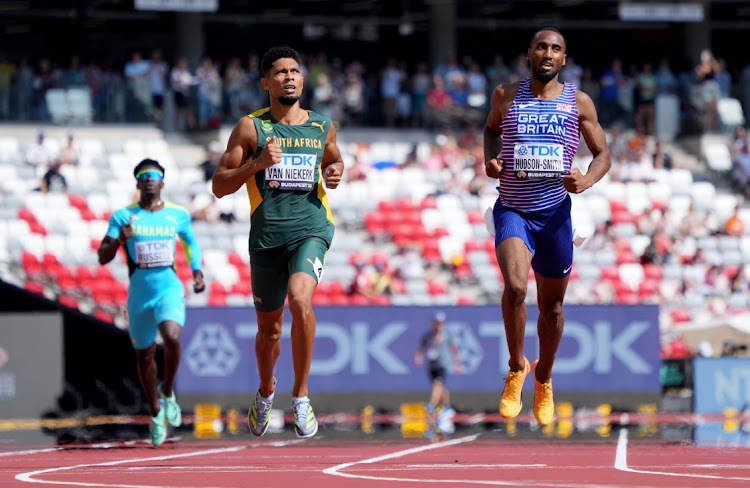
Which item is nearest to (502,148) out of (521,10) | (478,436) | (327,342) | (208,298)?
(478,436)

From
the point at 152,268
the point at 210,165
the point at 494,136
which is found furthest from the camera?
the point at 210,165

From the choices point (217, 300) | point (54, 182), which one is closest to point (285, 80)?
point (217, 300)

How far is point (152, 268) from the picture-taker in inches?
550

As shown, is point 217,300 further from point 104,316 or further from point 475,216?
point 475,216

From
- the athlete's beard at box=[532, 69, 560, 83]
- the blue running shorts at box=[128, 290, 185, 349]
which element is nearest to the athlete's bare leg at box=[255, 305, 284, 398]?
the athlete's beard at box=[532, 69, 560, 83]

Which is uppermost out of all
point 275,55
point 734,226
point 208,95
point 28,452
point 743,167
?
point 208,95

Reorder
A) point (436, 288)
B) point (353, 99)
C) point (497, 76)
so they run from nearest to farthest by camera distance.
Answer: point (436, 288)
point (353, 99)
point (497, 76)

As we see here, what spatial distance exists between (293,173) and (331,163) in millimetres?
400

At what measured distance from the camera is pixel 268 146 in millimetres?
9859

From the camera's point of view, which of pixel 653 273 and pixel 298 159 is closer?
pixel 298 159

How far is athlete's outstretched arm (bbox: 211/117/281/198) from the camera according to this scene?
395 inches

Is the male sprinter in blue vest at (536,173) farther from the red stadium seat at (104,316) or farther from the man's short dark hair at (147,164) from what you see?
the red stadium seat at (104,316)

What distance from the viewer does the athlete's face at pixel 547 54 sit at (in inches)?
400

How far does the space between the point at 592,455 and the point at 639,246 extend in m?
14.7
